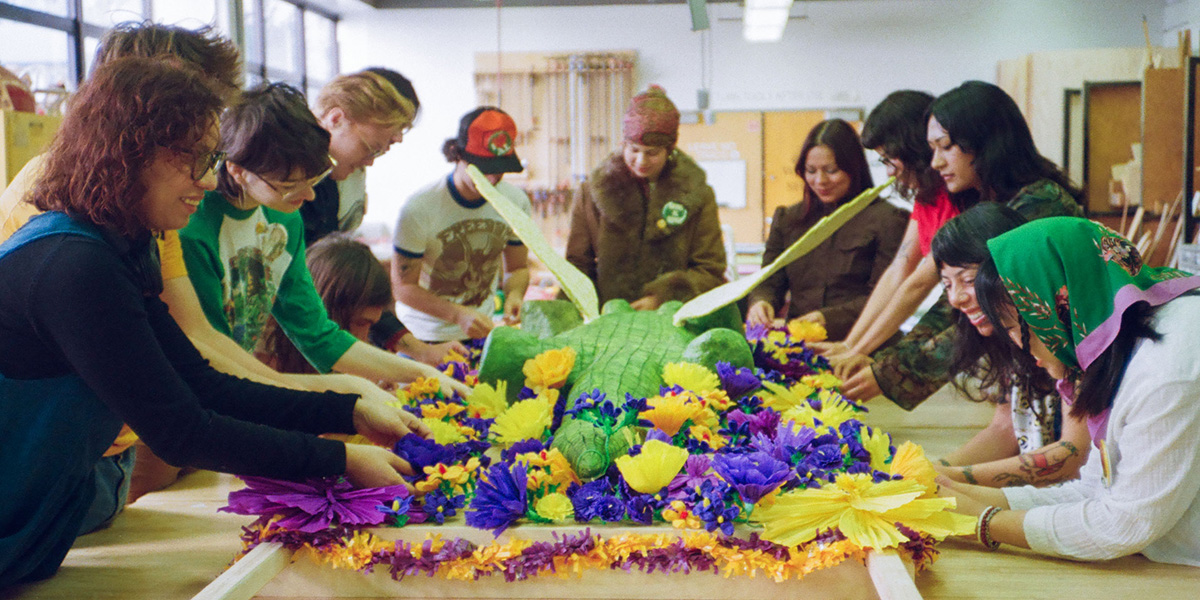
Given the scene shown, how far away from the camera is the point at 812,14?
991 centimetres

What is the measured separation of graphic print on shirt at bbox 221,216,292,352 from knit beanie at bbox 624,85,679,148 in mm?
1293

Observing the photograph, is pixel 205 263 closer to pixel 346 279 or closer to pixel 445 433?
pixel 445 433

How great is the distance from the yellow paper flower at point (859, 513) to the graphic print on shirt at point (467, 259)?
2157mm

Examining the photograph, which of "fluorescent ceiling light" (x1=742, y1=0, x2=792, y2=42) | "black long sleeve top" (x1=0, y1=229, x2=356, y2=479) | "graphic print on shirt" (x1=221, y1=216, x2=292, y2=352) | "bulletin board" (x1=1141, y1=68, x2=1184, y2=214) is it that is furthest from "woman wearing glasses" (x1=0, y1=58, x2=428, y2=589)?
"bulletin board" (x1=1141, y1=68, x2=1184, y2=214)

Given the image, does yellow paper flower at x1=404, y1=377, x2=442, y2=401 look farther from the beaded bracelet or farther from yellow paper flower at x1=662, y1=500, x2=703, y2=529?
the beaded bracelet

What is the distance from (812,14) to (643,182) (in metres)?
7.30

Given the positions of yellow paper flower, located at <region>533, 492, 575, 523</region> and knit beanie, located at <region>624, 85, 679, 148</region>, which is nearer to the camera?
yellow paper flower, located at <region>533, 492, 575, 523</region>

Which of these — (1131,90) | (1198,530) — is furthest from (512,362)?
(1131,90)

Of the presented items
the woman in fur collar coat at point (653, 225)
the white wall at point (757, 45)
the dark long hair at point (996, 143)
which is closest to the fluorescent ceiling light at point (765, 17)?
the white wall at point (757, 45)

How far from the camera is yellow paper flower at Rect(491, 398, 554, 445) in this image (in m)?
1.90

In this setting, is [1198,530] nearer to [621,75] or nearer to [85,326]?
[85,326]

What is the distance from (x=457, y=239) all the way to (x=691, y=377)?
156 centimetres

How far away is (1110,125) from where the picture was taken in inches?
320

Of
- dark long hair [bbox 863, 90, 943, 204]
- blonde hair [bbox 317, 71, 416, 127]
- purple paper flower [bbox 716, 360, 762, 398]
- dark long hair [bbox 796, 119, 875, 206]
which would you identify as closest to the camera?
purple paper flower [bbox 716, 360, 762, 398]
